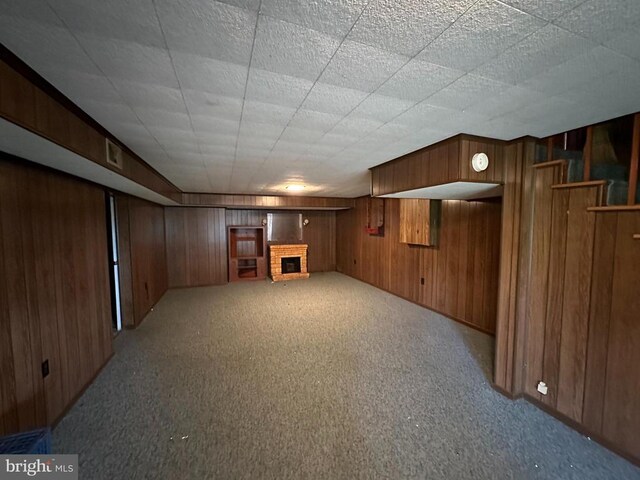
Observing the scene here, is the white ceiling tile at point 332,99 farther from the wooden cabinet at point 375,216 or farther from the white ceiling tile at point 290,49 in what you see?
the wooden cabinet at point 375,216

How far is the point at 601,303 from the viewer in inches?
67.9

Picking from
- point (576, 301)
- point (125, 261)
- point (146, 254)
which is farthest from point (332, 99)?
point (146, 254)

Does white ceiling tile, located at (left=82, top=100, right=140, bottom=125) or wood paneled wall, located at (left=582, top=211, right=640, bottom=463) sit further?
wood paneled wall, located at (left=582, top=211, right=640, bottom=463)

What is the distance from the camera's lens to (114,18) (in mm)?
850

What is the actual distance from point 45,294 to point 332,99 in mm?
2448

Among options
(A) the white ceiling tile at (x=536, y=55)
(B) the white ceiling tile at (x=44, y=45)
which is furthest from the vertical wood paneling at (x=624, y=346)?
(B) the white ceiling tile at (x=44, y=45)

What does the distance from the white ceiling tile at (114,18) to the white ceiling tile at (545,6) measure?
3.87 feet

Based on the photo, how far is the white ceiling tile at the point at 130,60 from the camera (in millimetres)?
967

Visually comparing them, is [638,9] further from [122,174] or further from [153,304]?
[153,304]

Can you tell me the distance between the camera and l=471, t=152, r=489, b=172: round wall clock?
6.56 feet

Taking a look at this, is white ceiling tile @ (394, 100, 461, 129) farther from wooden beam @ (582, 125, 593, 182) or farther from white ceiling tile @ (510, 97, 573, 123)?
wooden beam @ (582, 125, 593, 182)

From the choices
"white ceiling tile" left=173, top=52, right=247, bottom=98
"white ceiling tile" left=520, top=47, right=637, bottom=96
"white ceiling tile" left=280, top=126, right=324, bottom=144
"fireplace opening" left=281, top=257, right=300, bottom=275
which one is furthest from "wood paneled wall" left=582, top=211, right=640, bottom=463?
"fireplace opening" left=281, top=257, right=300, bottom=275

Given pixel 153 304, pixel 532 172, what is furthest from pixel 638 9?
pixel 153 304

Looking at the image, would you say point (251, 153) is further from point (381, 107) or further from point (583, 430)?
point (583, 430)
